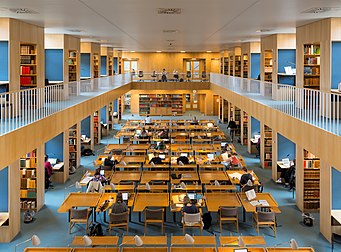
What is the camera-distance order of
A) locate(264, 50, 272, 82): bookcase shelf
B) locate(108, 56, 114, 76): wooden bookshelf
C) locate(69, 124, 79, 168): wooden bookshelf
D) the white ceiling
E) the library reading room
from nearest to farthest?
1. the white ceiling
2. the library reading room
3. locate(69, 124, 79, 168): wooden bookshelf
4. locate(264, 50, 272, 82): bookcase shelf
5. locate(108, 56, 114, 76): wooden bookshelf

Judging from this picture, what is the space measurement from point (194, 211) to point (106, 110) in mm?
17779

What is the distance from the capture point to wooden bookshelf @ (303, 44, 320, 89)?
13414 mm

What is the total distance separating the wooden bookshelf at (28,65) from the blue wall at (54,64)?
116 inches

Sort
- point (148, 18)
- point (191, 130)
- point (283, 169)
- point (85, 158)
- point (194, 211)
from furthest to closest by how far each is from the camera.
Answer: point (191, 130) < point (85, 158) < point (283, 169) < point (148, 18) < point (194, 211)

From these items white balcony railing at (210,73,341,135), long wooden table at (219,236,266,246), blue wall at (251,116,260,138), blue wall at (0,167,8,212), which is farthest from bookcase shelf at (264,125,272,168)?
blue wall at (0,167,8,212)

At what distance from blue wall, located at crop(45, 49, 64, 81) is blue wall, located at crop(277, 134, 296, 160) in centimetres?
853

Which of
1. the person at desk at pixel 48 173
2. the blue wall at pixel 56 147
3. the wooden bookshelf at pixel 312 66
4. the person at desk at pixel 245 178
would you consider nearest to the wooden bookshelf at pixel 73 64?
the blue wall at pixel 56 147

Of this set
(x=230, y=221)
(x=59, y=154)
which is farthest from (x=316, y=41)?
(x=59, y=154)

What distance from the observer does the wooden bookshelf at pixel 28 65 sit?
1361 centimetres

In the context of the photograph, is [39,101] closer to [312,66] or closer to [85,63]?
[312,66]

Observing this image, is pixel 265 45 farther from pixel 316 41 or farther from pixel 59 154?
pixel 59 154

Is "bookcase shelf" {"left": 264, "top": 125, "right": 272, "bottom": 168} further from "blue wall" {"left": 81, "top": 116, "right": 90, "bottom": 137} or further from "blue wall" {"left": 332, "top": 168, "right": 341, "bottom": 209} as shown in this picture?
"blue wall" {"left": 81, "top": 116, "right": 90, "bottom": 137}

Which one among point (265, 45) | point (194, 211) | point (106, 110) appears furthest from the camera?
point (106, 110)

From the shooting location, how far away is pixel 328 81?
37.6ft
